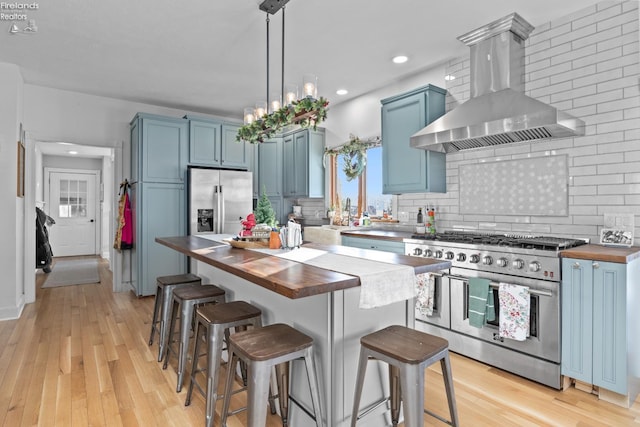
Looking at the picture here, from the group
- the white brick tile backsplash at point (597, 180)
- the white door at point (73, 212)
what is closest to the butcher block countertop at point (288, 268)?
the white brick tile backsplash at point (597, 180)

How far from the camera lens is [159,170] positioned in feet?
16.3

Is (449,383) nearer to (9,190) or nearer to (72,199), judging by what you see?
(9,190)

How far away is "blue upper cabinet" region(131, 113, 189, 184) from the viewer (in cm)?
484

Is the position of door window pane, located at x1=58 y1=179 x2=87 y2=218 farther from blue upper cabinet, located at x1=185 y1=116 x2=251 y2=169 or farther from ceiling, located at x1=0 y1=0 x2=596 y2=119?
blue upper cabinet, located at x1=185 y1=116 x2=251 y2=169

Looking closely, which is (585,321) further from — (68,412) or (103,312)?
(103,312)

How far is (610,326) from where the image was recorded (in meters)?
2.24

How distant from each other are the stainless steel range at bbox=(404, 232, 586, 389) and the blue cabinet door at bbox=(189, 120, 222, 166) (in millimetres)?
3379

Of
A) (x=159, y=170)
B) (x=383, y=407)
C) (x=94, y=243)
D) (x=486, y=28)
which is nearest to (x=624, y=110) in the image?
(x=486, y=28)

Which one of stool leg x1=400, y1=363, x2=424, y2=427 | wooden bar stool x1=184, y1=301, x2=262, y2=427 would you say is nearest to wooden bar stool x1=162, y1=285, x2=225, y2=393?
wooden bar stool x1=184, y1=301, x2=262, y2=427

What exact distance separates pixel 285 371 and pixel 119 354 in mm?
1813

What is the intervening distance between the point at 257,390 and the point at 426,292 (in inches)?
78.3

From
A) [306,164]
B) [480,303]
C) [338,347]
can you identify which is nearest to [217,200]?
[306,164]

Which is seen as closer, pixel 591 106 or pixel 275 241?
pixel 275 241

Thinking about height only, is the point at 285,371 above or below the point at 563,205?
below
